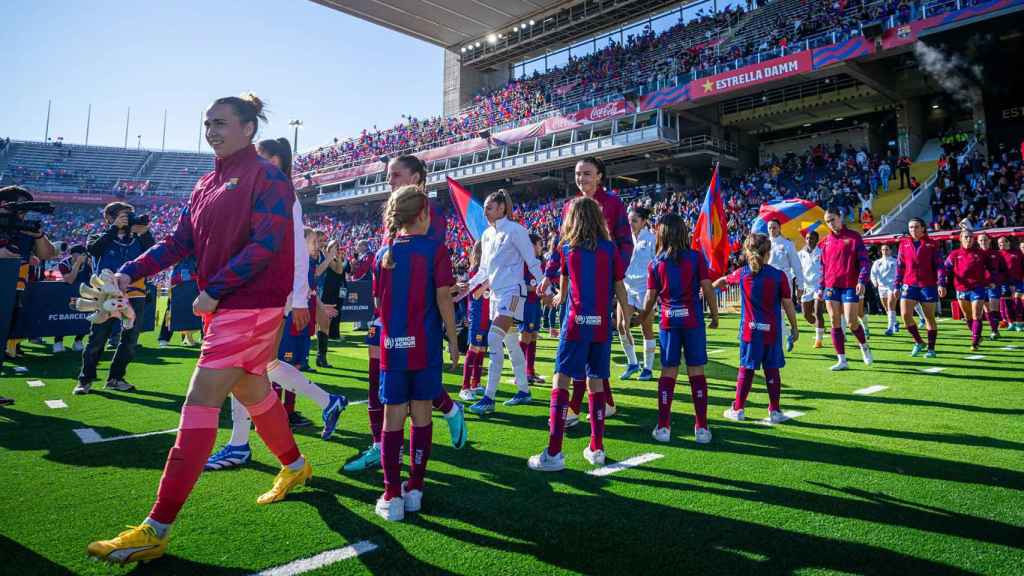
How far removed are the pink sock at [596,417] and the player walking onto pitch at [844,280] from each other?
518cm

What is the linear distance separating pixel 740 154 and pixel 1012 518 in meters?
32.8

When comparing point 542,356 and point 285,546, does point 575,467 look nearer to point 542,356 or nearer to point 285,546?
point 285,546

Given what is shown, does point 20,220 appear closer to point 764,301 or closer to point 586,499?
point 586,499

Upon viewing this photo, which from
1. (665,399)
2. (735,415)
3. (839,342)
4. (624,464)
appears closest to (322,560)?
(624,464)

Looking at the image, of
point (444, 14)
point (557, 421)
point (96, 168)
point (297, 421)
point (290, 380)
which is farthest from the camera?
point (96, 168)

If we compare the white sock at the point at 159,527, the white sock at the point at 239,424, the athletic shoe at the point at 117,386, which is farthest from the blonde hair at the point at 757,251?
the athletic shoe at the point at 117,386

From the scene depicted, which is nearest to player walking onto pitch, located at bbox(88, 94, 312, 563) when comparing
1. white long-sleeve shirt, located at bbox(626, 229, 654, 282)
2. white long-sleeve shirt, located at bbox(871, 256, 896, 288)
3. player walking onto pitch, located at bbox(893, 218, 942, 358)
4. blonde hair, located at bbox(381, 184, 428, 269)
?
blonde hair, located at bbox(381, 184, 428, 269)

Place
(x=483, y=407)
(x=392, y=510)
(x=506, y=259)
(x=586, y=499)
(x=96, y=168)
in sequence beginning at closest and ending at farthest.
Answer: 1. (x=392, y=510)
2. (x=586, y=499)
3. (x=483, y=407)
4. (x=506, y=259)
5. (x=96, y=168)

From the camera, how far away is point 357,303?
13805 millimetres

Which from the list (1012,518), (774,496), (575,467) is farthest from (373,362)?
(1012,518)

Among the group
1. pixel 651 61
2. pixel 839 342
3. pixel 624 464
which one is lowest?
pixel 624 464

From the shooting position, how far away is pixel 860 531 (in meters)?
2.58

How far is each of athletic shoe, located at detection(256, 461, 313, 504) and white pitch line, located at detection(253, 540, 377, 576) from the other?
0.76 metres

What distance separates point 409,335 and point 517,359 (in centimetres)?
288
